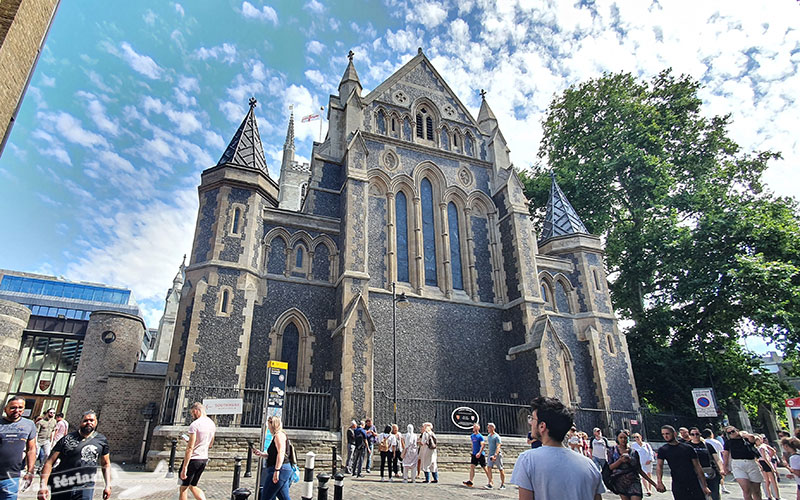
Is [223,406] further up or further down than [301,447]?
further up

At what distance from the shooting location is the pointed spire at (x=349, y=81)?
20609mm

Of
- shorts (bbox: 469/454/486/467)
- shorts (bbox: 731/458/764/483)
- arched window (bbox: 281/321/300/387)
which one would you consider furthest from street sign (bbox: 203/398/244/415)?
shorts (bbox: 731/458/764/483)

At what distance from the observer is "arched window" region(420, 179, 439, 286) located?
18.4 metres

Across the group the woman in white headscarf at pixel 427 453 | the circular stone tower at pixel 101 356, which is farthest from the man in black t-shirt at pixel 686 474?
the circular stone tower at pixel 101 356

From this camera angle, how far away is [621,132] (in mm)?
25844

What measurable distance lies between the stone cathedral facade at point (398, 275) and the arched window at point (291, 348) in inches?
1.9

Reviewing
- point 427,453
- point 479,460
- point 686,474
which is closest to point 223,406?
point 427,453

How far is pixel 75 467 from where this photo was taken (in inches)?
184

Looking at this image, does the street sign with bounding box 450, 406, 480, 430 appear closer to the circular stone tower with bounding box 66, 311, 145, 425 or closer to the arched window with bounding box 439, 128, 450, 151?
the circular stone tower with bounding box 66, 311, 145, 425

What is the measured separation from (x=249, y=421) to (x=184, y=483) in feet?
24.7

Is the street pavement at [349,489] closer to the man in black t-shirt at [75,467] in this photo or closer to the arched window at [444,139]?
the man in black t-shirt at [75,467]

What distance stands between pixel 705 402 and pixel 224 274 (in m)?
17.0

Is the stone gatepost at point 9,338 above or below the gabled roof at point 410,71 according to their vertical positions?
below

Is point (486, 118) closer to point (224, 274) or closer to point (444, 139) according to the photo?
point (444, 139)
